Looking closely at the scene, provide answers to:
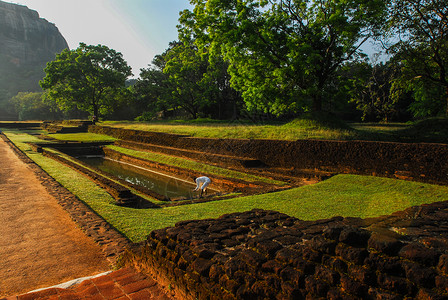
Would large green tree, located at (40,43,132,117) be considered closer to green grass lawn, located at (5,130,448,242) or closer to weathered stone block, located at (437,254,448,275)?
green grass lawn, located at (5,130,448,242)

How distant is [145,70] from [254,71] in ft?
90.3

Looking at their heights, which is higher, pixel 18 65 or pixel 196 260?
pixel 18 65

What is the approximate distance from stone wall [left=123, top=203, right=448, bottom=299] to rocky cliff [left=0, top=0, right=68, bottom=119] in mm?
96892

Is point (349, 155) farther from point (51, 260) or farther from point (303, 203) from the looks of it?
point (51, 260)

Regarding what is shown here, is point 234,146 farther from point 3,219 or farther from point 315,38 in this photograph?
point 3,219

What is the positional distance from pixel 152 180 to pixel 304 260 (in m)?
10.3

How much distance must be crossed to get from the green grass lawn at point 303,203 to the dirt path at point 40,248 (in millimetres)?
643

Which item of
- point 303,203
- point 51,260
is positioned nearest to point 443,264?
point 51,260

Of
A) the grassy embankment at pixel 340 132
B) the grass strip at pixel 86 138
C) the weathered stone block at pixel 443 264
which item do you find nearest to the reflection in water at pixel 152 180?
the grassy embankment at pixel 340 132

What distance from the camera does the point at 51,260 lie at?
348cm

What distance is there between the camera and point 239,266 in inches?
88.1

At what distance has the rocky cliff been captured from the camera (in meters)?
84.8

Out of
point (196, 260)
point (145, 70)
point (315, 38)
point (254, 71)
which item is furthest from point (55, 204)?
point (145, 70)

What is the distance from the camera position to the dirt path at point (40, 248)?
312 centimetres
